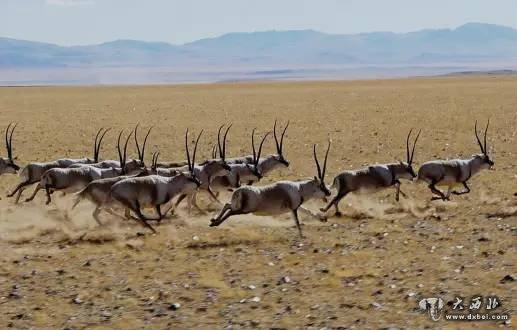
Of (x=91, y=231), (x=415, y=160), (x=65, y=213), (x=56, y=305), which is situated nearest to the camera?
(x=56, y=305)

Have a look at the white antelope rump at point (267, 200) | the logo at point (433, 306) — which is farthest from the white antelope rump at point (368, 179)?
the logo at point (433, 306)

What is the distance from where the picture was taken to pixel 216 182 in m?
19.5

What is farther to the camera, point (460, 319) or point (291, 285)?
point (291, 285)

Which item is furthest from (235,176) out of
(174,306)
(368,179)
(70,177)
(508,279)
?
(508,279)

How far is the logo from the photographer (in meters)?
9.70

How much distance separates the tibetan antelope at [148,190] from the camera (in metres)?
15.5

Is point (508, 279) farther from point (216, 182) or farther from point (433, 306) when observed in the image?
point (216, 182)

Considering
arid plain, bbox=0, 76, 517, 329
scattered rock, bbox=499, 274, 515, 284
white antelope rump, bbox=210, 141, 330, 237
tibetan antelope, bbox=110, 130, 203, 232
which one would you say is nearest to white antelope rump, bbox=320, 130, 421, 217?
arid plain, bbox=0, 76, 517, 329

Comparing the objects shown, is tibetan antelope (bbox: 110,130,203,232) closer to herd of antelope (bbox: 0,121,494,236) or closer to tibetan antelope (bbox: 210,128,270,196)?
herd of antelope (bbox: 0,121,494,236)

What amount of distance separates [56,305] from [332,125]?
30.5m

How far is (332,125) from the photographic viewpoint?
4019 cm

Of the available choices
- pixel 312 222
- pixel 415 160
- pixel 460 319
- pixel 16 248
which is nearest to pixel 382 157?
pixel 415 160

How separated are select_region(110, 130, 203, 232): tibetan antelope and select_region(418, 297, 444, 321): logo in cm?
674

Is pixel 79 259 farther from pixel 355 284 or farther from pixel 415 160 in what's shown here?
pixel 415 160
